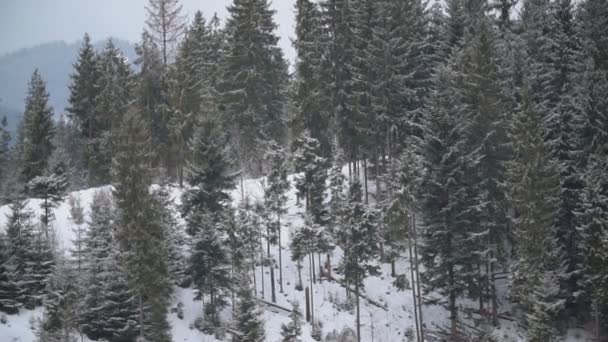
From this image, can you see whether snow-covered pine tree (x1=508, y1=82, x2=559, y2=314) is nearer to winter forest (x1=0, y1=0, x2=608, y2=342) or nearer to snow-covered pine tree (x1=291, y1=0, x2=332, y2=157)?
winter forest (x1=0, y1=0, x2=608, y2=342)

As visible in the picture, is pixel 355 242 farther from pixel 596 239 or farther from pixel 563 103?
pixel 563 103

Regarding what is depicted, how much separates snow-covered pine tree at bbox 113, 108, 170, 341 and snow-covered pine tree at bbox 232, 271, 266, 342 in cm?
471

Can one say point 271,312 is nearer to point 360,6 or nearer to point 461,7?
point 360,6

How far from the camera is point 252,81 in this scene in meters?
49.2

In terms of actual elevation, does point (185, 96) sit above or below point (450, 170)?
above

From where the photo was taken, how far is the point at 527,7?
43.7m

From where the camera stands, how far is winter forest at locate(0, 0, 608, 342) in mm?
32219

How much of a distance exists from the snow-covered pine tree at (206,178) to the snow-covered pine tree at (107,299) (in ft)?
20.2

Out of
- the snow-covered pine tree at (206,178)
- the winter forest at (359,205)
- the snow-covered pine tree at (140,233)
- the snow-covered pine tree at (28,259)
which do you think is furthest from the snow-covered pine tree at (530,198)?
the snow-covered pine tree at (28,259)

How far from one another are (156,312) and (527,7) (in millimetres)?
36649

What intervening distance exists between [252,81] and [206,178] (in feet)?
47.4

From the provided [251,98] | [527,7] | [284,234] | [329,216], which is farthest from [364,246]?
[527,7]

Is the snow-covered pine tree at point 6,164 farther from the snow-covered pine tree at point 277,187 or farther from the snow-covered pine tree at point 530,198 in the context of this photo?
the snow-covered pine tree at point 530,198

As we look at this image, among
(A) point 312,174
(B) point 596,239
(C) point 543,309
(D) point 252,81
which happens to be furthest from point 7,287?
(B) point 596,239
